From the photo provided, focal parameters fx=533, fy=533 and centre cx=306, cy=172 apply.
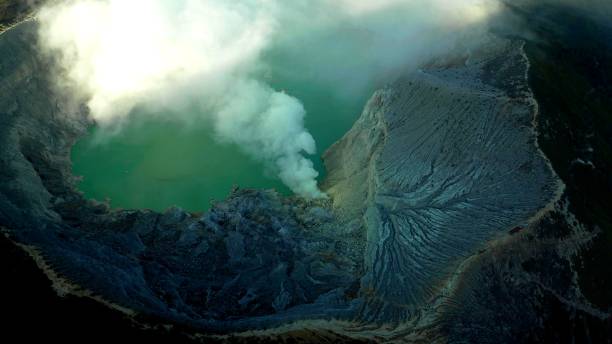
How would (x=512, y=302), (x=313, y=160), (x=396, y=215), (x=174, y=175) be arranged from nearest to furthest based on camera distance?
(x=512, y=302) < (x=396, y=215) < (x=174, y=175) < (x=313, y=160)

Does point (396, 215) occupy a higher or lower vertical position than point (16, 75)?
lower

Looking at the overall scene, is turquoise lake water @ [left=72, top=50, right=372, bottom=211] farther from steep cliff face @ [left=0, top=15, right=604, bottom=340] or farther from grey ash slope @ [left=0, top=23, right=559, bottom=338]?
grey ash slope @ [left=0, top=23, right=559, bottom=338]

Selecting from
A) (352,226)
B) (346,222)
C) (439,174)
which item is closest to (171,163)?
(346,222)

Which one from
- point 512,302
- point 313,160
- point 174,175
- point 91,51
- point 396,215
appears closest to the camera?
point 512,302

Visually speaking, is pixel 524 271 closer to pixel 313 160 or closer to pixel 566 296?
pixel 566 296

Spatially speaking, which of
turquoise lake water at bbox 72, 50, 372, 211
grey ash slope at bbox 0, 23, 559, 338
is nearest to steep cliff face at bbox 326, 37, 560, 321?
grey ash slope at bbox 0, 23, 559, 338

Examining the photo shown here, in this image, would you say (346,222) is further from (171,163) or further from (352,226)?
(171,163)

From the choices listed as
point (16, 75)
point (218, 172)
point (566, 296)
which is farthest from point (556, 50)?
point (16, 75)
